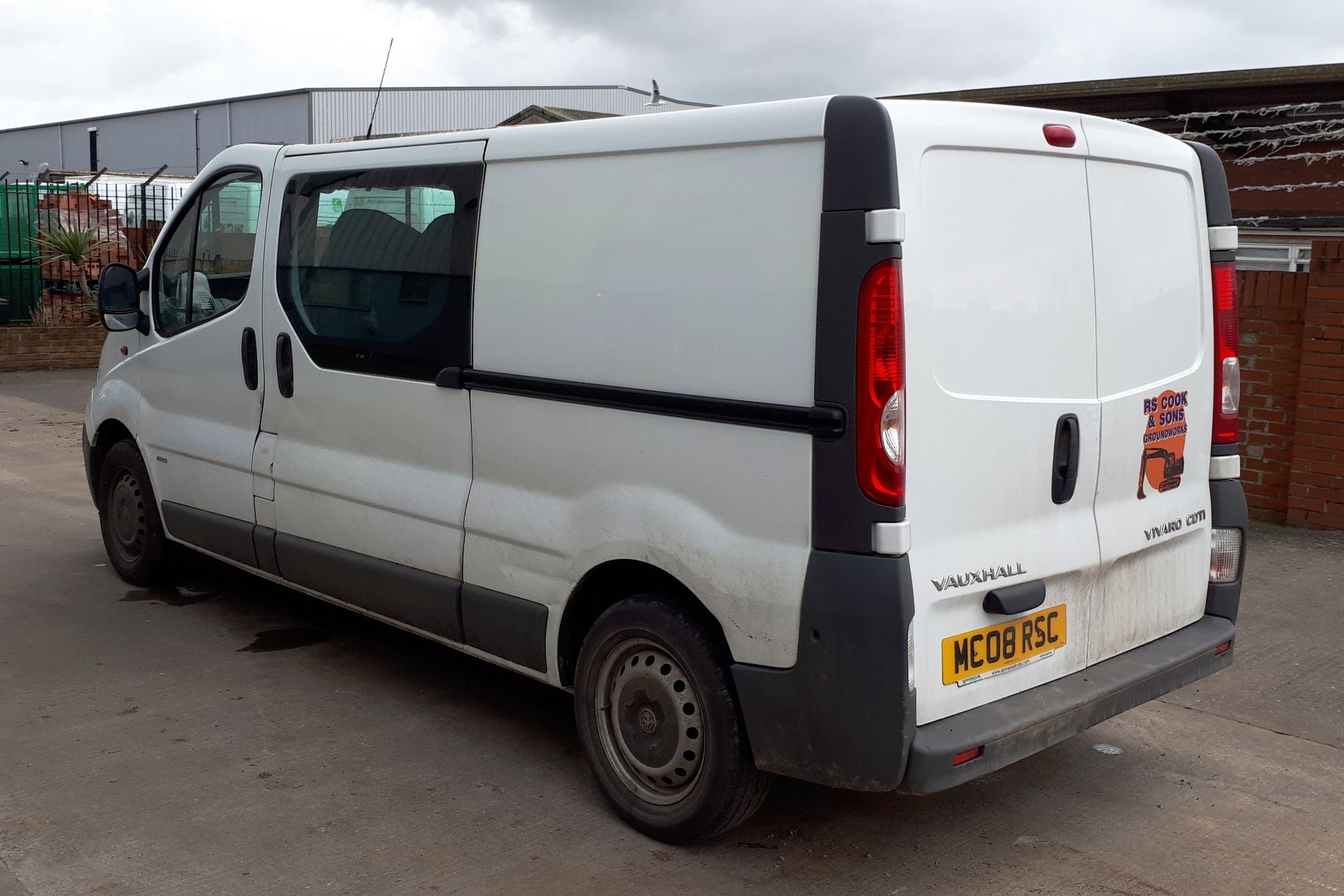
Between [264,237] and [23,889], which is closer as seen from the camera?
[23,889]

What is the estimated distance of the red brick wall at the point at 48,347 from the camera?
16.9 metres

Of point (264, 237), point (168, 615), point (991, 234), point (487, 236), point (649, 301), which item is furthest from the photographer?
point (168, 615)

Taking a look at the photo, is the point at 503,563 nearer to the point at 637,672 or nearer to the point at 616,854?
the point at 637,672

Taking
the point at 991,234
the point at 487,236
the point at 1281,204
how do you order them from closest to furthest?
1. the point at 991,234
2. the point at 487,236
3. the point at 1281,204

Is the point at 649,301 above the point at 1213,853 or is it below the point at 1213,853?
above

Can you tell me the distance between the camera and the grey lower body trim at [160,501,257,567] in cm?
552

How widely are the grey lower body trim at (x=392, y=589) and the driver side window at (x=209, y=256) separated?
0.92 metres

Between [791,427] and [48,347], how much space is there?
649 inches

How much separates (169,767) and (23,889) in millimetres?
844

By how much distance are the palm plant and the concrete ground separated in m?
13.2

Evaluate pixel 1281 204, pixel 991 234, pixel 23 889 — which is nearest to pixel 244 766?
pixel 23 889

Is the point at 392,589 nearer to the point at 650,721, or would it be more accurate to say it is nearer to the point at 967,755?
the point at 650,721

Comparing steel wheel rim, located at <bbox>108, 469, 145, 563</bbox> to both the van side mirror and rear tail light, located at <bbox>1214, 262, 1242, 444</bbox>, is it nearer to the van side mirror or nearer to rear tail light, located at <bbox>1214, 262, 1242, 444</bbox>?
the van side mirror

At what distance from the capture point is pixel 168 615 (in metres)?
6.18
